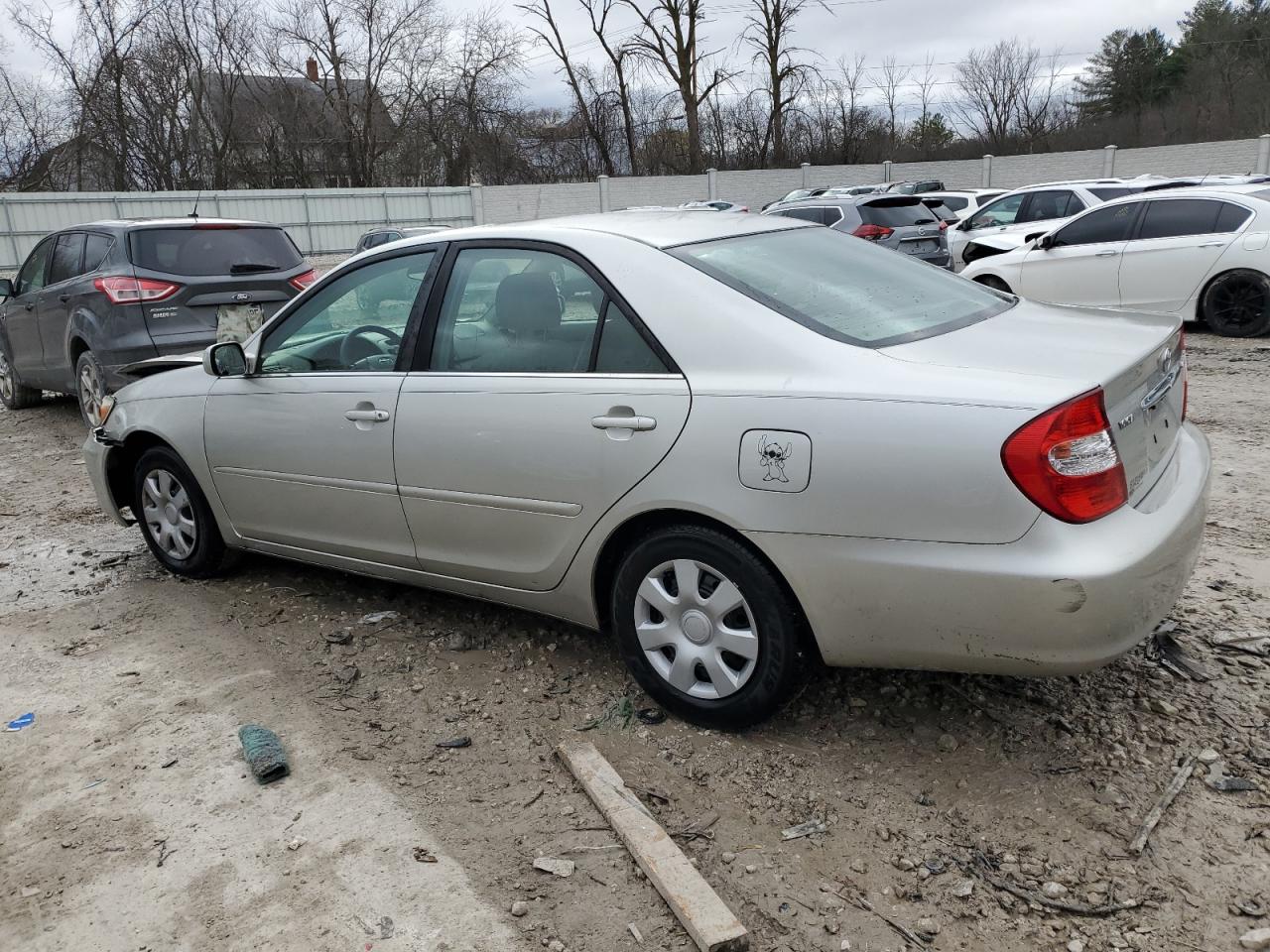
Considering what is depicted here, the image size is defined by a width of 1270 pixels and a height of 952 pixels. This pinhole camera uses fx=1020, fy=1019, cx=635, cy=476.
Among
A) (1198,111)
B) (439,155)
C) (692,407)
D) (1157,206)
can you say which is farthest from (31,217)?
(1198,111)

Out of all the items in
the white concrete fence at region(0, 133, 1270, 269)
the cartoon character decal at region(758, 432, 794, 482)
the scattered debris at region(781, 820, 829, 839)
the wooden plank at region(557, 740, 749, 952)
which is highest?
the white concrete fence at region(0, 133, 1270, 269)

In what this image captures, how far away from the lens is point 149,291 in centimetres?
766

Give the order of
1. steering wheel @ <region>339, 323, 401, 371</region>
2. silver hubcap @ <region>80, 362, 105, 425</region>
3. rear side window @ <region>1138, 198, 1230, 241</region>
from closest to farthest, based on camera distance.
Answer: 1. steering wheel @ <region>339, 323, 401, 371</region>
2. silver hubcap @ <region>80, 362, 105, 425</region>
3. rear side window @ <region>1138, 198, 1230, 241</region>

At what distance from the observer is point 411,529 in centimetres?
383

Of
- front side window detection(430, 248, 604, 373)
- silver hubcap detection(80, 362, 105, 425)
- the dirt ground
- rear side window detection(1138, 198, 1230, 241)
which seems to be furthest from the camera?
Result: rear side window detection(1138, 198, 1230, 241)

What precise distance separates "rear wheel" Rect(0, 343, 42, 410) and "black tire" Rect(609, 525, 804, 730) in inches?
345

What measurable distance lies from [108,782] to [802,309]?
2634mm

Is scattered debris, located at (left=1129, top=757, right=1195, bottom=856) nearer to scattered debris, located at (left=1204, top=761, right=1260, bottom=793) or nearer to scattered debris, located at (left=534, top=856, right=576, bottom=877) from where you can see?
scattered debris, located at (left=1204, top=761, right=1260, bottom=793)

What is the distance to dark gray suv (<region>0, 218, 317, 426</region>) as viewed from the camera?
25.2 feet

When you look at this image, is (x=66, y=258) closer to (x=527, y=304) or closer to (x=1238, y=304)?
(x=527, y=304)

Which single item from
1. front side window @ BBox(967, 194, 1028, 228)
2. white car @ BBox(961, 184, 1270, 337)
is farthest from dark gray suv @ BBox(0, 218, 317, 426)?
front side window @ BBox(967, 194, 1028, 228)

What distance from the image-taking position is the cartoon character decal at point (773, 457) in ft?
Answer: 9.29

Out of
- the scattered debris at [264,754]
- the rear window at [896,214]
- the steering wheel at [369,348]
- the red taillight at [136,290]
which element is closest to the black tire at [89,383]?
the red taillight at [136,290]

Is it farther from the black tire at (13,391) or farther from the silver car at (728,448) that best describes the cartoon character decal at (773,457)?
the black tire at (13,391)
